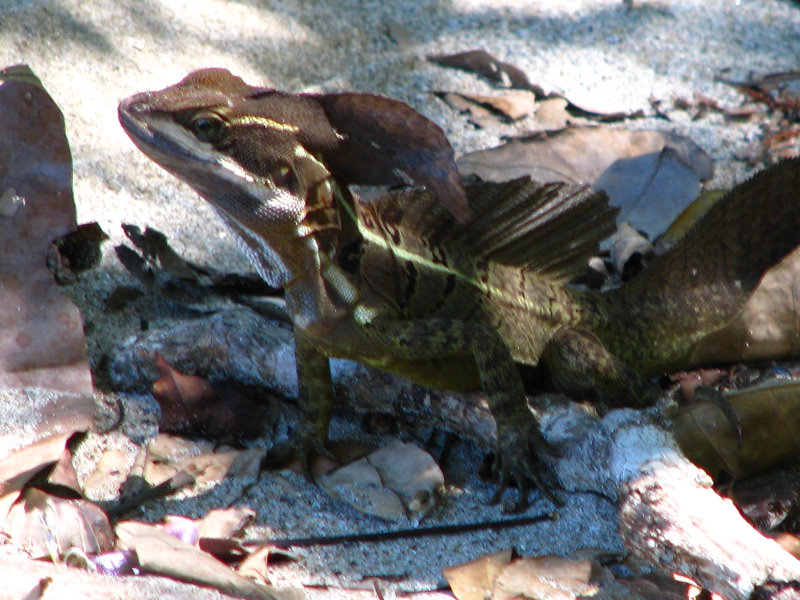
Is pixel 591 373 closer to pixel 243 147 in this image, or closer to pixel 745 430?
pixel 745 430

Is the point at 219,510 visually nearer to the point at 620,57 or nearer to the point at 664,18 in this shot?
the point at 620,57

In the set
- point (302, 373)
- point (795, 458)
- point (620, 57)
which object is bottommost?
point (302, 373)

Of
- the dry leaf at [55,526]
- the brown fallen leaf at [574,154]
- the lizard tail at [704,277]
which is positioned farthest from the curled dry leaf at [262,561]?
the brown fallen leaf at [574,154]

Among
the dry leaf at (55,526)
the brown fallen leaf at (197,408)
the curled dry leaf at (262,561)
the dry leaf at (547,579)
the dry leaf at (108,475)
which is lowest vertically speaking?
the dry leaf at (108,475)

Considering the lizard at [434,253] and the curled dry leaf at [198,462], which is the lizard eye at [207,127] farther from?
the curled dry leaf at [198,462]

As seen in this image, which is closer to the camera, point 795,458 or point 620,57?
point 795,458

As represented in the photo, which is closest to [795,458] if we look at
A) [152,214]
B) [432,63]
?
[152,214]
